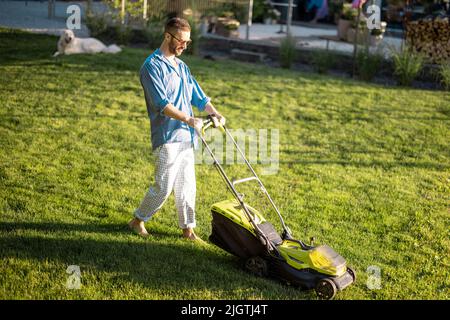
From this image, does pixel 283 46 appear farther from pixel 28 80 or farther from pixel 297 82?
pixel 28 80

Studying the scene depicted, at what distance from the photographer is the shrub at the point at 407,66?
409 inches

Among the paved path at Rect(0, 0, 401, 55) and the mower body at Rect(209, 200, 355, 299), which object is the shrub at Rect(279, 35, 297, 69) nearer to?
the paved path at Rect(0, 0, 401, 55)

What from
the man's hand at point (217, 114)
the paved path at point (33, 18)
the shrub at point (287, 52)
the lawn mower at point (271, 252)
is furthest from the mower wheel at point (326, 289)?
the paved path at point (33, 18)

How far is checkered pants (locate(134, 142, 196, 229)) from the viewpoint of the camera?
4516mm

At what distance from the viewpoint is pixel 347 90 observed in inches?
395

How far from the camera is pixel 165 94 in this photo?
14.4ft

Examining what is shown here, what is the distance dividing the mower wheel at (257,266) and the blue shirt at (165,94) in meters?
0.99

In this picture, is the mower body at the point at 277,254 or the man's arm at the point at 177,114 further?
the man's arm at the point at 177,114

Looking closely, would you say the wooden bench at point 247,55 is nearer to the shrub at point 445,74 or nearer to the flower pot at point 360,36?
the flower pot at point 360,36

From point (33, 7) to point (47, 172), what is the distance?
13.7 m

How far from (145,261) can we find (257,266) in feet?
2.56

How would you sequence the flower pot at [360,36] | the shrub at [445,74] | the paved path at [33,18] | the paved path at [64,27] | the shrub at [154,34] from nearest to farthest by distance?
the shrub at [445,74], the flower pot at [360,36], the shrub at [154,34], the paved path at [64,27], the paved path at [33,18]

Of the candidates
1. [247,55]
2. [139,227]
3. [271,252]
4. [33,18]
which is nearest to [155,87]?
[139,227]

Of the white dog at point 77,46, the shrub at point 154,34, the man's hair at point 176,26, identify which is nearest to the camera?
the man's hair at point 176,26
